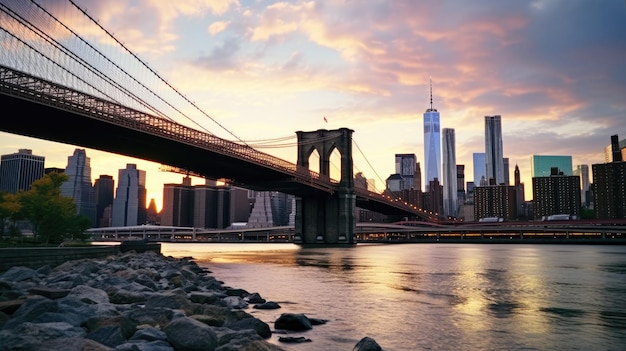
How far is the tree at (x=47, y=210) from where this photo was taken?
42875 mm

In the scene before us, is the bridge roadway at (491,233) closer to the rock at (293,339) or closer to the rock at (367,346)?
the rock at (293,339)

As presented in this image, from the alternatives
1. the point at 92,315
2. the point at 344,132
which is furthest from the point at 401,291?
the point at 344,132

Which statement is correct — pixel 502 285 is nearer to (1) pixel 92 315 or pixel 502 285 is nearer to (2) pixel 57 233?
(1) pixel 92 315

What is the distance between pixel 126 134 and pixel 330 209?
52967 millimetres

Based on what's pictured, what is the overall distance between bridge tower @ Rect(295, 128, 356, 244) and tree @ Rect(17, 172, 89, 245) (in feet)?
163

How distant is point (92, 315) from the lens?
883 centimetres

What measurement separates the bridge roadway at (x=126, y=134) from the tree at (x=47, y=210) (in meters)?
4.86

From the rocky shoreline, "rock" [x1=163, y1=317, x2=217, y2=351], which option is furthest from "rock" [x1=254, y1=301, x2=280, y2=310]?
"rock" [x1=163, y1=317, x2=217, y2=351]

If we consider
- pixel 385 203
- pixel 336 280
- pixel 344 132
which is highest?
pixel 344 132

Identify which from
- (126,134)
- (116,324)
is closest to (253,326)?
(116,324)

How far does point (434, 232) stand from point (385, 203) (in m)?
35.7

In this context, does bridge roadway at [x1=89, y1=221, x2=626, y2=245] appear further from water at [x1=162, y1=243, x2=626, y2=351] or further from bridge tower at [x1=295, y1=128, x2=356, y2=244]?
water at [x1=162, y1=243, x2=626, y2=351]

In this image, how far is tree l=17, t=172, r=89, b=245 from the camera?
1688 inches

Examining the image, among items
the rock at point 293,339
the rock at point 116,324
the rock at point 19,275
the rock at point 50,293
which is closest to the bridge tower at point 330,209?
the rock at point 19,275
